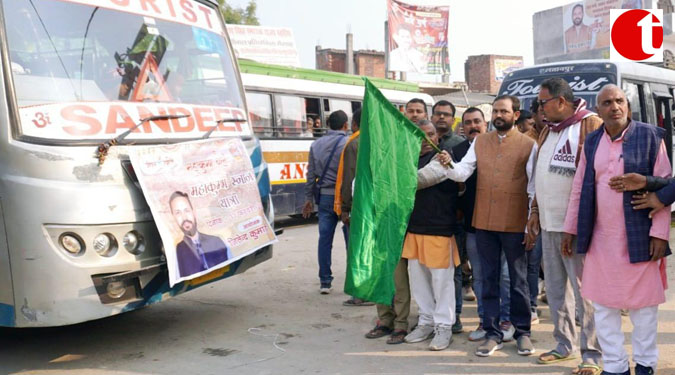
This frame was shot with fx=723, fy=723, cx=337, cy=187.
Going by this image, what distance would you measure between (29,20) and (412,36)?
24090 millimetres

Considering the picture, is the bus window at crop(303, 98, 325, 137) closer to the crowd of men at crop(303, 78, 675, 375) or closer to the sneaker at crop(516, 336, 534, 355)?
the crowd of men at crop(303, 78, 675, 375)

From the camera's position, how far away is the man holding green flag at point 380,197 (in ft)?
17.1

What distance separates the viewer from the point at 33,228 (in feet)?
14.8

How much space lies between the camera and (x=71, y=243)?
4.59 m

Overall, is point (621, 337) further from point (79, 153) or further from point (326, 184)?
point (326, 184)

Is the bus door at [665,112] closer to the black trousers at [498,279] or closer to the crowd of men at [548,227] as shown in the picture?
the crowd of men at [548,227]

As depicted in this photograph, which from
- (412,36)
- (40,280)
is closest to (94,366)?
(40,280)

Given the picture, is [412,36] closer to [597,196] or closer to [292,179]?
[292,179]

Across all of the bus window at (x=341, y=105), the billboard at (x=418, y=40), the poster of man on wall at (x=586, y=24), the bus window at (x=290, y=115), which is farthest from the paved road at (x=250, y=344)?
the poster of man on wall at (x=586, y=24)

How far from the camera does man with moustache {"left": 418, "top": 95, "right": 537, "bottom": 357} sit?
5.00 meters

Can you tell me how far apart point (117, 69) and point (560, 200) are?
3.24m

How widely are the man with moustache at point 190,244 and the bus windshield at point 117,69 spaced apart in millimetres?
565

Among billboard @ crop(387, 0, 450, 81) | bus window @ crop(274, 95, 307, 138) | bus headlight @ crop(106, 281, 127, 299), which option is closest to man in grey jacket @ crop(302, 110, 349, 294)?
bus headlight @ crop(106, 281, 127, 299)

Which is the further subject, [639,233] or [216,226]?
[216,226]
